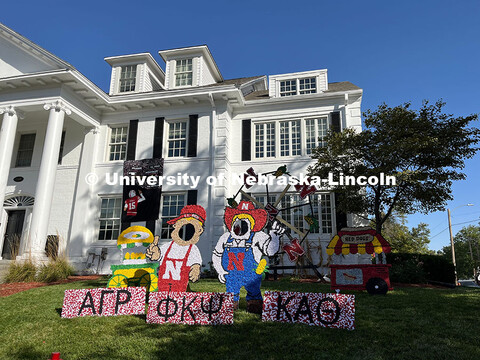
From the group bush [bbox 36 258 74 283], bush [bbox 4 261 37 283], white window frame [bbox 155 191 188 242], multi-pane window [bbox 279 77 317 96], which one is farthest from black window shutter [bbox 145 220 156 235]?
multi-pane window [bbox 279 77 317 96]

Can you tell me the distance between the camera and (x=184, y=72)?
58.0 ft

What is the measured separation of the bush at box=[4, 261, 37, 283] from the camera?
431 inches

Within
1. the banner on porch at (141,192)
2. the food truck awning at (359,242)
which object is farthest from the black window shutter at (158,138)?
the food truck awning at (359,242)

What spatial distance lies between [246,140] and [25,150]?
11372mm

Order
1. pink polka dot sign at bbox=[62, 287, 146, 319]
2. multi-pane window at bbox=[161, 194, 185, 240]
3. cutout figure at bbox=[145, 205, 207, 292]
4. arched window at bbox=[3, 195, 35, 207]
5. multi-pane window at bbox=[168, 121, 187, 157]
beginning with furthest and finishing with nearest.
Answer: arched window at bbox=[3, 195, 35, 207] < multi-pane window at bbox=[168, 121, 187, 157] < multi-pane window at bbox=[161, 194, 185, 240] < cutout figure at bbox=[145, 205, 207, 292] < pink polka dot sign at bbox=[62, 287, 146, 319]

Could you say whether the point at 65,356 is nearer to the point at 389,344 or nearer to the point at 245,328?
the point at 245,328

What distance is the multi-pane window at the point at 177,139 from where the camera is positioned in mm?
16000

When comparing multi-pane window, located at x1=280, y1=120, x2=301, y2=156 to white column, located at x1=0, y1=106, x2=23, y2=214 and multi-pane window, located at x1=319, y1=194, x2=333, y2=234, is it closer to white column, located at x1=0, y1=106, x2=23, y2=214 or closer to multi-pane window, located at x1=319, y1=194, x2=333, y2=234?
multi-pane window, located at x1=319, y1=194, x2=333, y2=234

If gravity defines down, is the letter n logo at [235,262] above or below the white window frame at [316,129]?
below

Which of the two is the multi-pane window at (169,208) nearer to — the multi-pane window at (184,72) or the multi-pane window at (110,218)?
the multi-pane window at (110,218)

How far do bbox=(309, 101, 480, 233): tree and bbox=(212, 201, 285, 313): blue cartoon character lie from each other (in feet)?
21.4

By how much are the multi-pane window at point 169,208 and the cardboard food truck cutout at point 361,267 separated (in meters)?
8.08

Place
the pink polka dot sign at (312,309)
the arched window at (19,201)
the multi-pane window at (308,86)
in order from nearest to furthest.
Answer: the pink polka dot sign at (312,309) → the arched window at (19,201) → the multi-pane window at (308,86)

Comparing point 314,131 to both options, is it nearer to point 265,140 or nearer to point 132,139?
point 265,140
